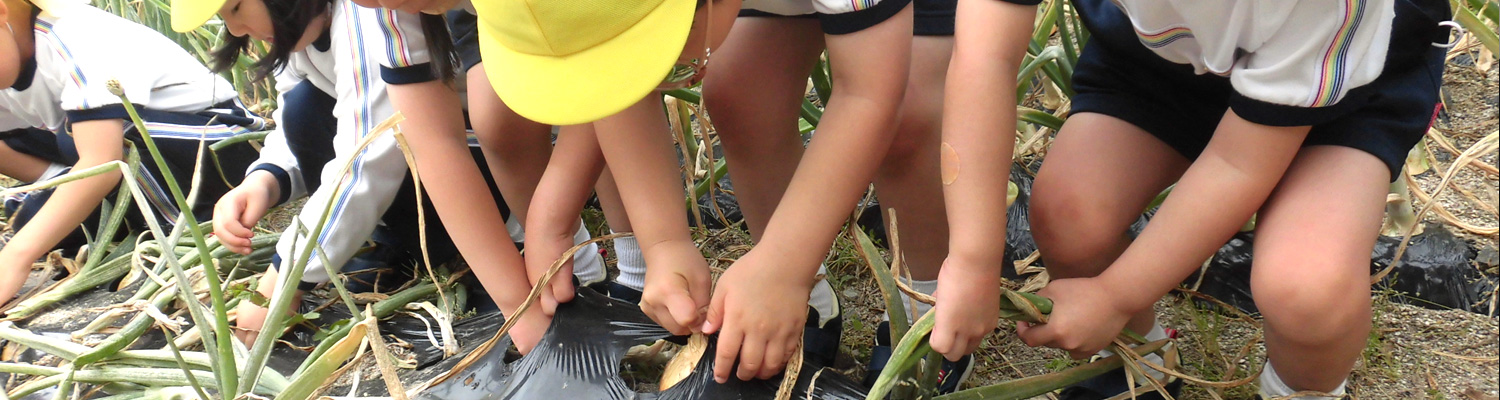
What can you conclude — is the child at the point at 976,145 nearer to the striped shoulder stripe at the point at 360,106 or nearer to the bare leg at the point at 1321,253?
the bare leg at the point at 1321,253

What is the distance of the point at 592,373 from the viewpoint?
3.07 feet

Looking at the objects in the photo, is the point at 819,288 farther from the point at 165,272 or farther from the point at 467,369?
the point at 165,272

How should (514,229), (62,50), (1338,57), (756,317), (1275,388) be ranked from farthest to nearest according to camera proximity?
(62,50) → (514,229) → (1275,388) → (756,317) → (1338,57)

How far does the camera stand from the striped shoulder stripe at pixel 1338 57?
78 cm

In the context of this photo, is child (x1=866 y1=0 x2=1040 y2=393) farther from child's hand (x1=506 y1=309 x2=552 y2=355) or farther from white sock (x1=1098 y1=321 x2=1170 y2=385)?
child's hand (x1=506 y1=309 x2=552 y2=355)

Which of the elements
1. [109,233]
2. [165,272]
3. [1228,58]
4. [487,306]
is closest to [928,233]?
[1228,58]

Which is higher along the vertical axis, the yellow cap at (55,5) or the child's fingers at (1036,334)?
the yellow cap at (55,5)

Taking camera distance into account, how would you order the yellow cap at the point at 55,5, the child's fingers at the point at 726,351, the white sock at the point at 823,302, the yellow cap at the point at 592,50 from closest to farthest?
the yellow cap at the point at 592,50 → the child's fingers at the point at 726,351 → the white sock at the point at 823,302 → the yellow cap at the point at 55,5

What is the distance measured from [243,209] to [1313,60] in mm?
1416

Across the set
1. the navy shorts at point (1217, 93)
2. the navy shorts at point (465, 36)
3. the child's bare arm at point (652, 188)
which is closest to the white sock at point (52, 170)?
the navy shorts at point (465, 36)

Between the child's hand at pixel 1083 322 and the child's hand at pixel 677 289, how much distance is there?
32 centimetres

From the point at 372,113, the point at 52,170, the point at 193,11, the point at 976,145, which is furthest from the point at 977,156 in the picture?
the point at 52,170

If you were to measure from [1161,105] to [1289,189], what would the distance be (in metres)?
0.18

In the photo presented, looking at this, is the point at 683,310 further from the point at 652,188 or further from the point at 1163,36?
the point at 1163,36
